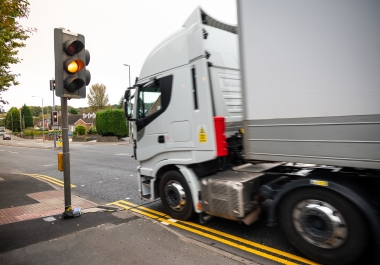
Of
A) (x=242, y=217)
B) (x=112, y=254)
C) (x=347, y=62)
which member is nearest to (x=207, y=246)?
(x=242, y=217)

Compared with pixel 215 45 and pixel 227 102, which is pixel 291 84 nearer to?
pixel 227 102

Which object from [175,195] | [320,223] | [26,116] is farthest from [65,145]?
[26,116]

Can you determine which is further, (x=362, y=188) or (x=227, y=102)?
(x=227, y=102)

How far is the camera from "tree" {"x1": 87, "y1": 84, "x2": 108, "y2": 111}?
6231 centimetres

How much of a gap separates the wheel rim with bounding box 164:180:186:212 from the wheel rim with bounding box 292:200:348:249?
189 centimetres

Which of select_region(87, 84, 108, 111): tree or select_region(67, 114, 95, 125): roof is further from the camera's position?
select_region(67, 114, 95, 125): roof

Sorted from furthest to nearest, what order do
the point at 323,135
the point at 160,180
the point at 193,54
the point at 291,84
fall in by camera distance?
the point at 160,180 → the point at 193,54 → the point at 291,84 → the point at 323,135

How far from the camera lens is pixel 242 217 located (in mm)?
3539

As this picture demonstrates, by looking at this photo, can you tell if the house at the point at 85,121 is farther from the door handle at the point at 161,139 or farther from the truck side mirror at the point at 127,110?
the door handle at the point at 161,139

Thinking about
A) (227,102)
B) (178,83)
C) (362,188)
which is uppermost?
(178,83)

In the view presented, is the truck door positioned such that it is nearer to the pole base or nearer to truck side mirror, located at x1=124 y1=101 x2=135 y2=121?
truck side mirror, located at x1=124 y1=101 x2=135 y2=121

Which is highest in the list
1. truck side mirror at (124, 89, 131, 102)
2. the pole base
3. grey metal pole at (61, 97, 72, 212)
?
truck side mirror at (124, 89, 131, 102)

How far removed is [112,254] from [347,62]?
3596mm

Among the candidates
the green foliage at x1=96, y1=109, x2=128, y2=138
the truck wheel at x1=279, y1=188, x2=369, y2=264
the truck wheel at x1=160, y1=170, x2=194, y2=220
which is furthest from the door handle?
the green foliage at x1=96, y1=109, x2=128, y2=138
